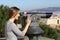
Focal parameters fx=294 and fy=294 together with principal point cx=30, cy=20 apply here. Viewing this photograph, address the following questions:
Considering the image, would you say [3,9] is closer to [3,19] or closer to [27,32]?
[3,19]

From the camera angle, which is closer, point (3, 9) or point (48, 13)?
point (48, 13)

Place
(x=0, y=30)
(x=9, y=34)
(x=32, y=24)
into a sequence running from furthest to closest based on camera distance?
(x=0, y=30) → (x=9, y=34) → (x=32, y=24)

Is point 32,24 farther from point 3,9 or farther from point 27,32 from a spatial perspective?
point 3,9

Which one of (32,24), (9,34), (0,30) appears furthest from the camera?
(0,30)

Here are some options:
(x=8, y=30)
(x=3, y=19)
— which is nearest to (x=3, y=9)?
(x=3, y=19)

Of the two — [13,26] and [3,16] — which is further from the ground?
[13,26]

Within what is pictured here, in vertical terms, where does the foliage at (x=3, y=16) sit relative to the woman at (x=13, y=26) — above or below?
below

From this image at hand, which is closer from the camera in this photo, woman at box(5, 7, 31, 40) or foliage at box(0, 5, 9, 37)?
woman at box(5, 7, 31, 40)

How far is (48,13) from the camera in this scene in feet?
10.0

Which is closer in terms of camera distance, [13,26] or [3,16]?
[13,26]

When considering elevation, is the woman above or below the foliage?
above

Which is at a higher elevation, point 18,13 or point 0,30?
point 18,13

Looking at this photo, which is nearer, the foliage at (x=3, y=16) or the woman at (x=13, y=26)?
the woman at (x=13, y=26)

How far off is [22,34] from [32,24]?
0.61 feet
